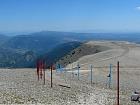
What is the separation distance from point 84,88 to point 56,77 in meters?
7.96

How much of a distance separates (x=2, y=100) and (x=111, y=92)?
489 inches

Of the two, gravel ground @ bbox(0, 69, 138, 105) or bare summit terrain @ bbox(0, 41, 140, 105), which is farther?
bare summit terrain @ bbox(0, 41, 140, 105)

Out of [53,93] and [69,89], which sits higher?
[53,93]

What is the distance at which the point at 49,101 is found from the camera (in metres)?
30.1

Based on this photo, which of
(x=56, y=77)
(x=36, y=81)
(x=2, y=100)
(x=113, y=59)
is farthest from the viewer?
(x=113, y=59)

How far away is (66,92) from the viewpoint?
35000 millimetres

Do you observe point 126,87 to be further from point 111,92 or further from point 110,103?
point 110,103

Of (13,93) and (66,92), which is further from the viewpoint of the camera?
(66,92)

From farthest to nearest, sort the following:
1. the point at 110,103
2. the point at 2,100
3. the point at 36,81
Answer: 1. the point at 36,81
2. the point at 110,103
3. the point at 2,100

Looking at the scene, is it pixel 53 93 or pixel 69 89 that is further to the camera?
pixel 69 89

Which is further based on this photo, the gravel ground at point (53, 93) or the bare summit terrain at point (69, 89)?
the bare summit terrain at point (69, 89)

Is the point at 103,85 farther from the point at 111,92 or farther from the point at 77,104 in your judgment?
the point at 77,104

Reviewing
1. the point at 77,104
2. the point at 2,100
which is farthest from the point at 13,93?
the point at 77,104

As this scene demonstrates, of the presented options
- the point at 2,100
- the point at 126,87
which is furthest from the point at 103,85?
the point at 2,100
